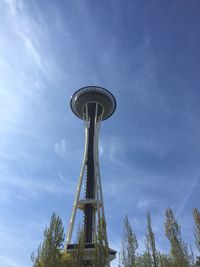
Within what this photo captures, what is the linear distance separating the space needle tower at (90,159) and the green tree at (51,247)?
18.5m

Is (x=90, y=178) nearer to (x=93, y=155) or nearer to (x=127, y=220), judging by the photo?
(x=93, y=155)

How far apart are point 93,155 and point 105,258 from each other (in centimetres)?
4627

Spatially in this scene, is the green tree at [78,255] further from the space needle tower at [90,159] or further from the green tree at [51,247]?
the space needle tower at [90,159]

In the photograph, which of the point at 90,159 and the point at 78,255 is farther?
the point at 90,159

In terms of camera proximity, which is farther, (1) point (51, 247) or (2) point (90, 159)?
(2) point (90, 159)

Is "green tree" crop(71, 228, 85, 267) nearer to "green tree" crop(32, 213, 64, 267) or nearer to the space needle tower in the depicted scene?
"green tree" crop(32, 213, 64, 267)

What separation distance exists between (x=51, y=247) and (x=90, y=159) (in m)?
44.1

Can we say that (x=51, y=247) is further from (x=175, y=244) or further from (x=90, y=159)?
(x=90, y=159)

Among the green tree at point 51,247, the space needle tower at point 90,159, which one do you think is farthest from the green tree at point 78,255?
the space needle tower at point 90,159

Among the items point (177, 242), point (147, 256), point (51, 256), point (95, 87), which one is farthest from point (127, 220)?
point (95, 87)

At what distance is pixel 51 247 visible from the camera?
23.6 metres

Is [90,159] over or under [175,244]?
over

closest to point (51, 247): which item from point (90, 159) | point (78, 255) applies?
point (78, 255)

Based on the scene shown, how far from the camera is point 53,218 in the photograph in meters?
25.6
